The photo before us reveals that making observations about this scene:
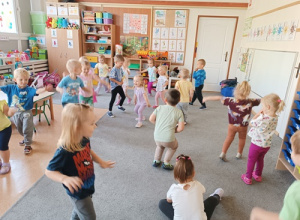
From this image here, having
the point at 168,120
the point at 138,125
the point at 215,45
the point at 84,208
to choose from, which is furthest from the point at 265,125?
the point at 215,45

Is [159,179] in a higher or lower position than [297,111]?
lower

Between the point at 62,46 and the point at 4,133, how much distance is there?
544 cm

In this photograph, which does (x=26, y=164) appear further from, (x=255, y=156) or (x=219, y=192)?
(x=255, y=156)

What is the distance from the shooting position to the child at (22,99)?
8.55ft

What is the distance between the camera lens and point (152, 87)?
5.88 m

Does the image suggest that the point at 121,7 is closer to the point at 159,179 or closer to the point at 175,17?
the point at 175,17

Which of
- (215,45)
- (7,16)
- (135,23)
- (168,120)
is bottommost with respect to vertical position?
(168,120)

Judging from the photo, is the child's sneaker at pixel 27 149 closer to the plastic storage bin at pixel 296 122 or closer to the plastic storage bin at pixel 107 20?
the plastic storage bin at pixel 296 122

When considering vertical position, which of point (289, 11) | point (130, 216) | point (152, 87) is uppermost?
point (289, 11)

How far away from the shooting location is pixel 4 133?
228 cm

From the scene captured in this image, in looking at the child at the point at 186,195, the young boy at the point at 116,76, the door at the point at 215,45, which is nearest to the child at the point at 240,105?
the child at the point at 186,195

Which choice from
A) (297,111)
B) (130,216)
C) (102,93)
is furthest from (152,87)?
(130,216)

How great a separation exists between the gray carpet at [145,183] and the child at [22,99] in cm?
81

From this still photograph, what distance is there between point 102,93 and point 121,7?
313cm
